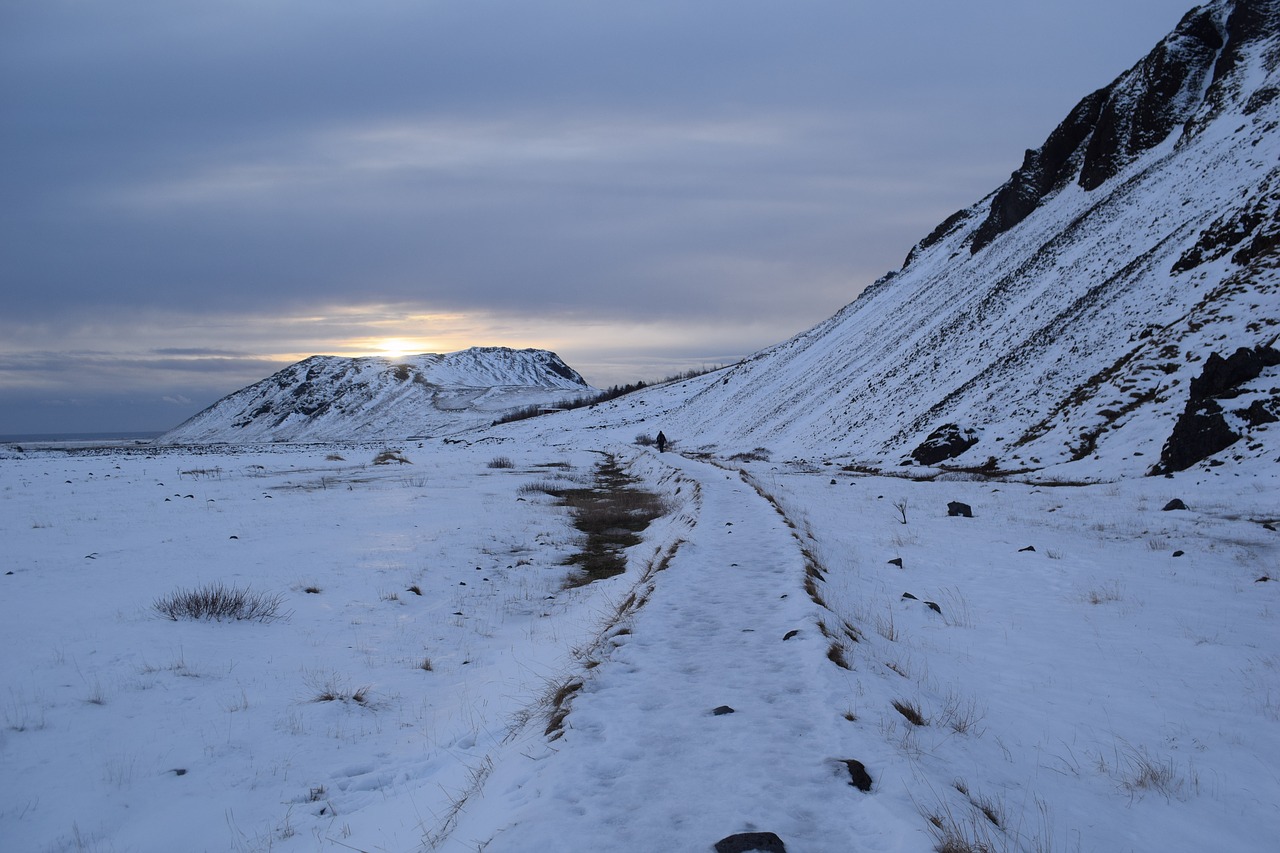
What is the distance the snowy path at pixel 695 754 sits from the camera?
4.03 metres

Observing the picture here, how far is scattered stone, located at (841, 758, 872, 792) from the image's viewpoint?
448 centimetres

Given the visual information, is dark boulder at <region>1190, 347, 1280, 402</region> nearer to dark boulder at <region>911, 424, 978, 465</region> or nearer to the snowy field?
the snowy field

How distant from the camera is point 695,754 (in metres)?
4.95

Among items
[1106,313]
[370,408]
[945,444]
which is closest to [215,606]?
[945,444]

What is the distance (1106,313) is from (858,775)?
112 ft

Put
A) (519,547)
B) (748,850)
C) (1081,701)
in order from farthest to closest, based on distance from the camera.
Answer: (519,547) → (1081,701) → (748,850)

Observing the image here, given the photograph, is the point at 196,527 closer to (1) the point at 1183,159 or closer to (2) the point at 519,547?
(2) the point at 519,547

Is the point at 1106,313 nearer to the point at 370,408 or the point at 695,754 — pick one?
the point at 695,754

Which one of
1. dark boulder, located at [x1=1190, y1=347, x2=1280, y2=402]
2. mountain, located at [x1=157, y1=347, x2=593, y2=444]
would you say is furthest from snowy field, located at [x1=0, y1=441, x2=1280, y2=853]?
mountain, located at [x1=157, y1=347, x2=593, y2=444]

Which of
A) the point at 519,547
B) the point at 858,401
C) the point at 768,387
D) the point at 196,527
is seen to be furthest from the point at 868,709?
the point at 768,387

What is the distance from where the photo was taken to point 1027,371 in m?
31.6

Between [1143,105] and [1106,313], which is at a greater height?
[1143,105]

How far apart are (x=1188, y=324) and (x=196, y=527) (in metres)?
32.9

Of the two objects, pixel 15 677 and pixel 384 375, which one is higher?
pixel 384 375
